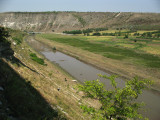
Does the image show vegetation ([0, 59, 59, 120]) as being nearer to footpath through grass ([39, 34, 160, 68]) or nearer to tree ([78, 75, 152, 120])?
tree ([78, 75, 152, 120])

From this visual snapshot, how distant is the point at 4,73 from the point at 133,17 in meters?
177

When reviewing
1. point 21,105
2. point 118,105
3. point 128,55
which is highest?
point 21,105

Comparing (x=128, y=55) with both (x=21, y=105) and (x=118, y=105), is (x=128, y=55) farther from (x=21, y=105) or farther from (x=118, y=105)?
(x=21, y=105)

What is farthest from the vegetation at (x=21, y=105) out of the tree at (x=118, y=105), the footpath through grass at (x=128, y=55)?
the footpath through grass at (x=128, y=55)

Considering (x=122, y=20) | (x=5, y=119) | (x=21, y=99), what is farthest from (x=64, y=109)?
(x=122, y=20)

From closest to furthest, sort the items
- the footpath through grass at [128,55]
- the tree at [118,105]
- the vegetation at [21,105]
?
the vegetation at [21,105]
the tree at [118,105]
the footpath through grass at [128,55]

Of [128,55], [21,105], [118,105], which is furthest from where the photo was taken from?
[128,55]

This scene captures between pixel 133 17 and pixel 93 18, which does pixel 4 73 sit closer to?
pixel 133 17

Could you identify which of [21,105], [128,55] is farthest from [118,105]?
[128,55]

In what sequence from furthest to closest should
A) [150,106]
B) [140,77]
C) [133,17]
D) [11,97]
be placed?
[133,17] < [140,77] < [150,106] < [11,97]

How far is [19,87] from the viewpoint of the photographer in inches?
567

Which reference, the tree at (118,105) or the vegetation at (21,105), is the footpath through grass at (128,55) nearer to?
the tree at (118,105)

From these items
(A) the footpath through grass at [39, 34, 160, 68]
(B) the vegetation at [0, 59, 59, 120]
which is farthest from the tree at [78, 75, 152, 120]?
(A) the footpath through grass at [39, 34, 160, 68]

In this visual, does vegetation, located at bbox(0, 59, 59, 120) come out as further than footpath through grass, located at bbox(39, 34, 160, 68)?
No
